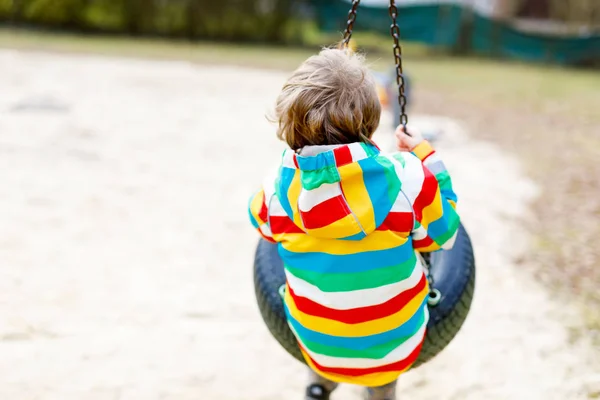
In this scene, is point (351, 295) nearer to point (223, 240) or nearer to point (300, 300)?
point (300, 300)

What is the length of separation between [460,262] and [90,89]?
710 centimetres

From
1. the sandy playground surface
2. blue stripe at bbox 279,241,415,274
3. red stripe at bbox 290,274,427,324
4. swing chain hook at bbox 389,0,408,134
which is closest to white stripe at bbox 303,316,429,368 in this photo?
red stripe at bbox 290,274,427,324

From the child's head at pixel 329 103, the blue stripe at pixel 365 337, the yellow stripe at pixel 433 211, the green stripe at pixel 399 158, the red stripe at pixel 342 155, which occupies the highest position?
the child's head at pixel 329 103

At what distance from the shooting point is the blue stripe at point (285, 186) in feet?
4.97

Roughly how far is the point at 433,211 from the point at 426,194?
51mm

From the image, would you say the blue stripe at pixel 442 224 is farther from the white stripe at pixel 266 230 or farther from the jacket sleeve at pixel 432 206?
the white stripe at pixel 266 230

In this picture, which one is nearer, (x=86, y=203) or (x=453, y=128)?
(x=86, y=203)

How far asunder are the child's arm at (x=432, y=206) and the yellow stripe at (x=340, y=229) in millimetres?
159

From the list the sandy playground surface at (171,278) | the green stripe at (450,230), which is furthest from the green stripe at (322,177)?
the sandy playground surface at (171,278)

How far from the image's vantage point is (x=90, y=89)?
811cm

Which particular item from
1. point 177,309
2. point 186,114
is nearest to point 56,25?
point 186,114

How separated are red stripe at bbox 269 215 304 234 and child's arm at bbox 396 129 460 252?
287mm

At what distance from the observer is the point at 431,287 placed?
1.86m

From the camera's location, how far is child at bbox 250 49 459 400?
145cm
